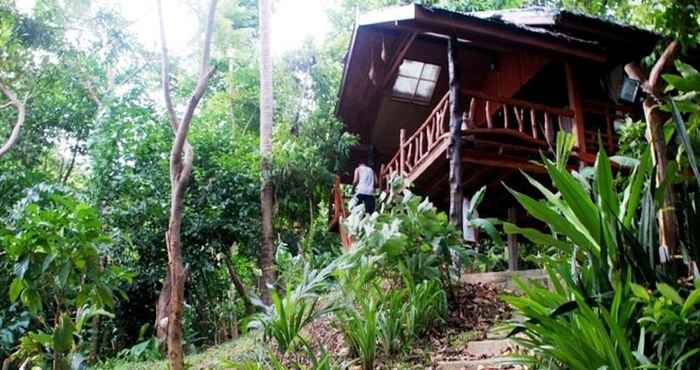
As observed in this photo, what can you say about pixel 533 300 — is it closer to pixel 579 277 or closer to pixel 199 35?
pixel 579 277

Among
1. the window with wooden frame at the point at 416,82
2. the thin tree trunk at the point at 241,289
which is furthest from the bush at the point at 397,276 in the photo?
the window with wooden frame at the point at 416,82

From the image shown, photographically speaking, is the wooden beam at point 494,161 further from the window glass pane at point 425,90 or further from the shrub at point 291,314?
the window glass pane at point 425,90

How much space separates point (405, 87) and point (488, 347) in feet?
24.3

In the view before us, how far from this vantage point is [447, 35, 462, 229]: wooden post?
6340mm

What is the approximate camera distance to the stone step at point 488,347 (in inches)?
153

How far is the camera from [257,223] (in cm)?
1025

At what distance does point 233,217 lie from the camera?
33.3ft

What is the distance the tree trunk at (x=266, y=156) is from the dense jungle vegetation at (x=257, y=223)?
0.16ft

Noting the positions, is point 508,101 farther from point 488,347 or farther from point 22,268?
point 22,268

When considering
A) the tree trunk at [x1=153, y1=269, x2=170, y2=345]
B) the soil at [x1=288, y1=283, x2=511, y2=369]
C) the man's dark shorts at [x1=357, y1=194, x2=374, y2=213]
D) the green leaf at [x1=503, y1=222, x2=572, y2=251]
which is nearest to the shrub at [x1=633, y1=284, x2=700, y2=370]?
the green leaf at [x1=503, y1=222, x2=572, y2=251]

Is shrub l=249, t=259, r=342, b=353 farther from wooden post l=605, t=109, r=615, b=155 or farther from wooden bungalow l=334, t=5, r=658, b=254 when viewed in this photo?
wooden post l=605, t=109, r=615, b=155

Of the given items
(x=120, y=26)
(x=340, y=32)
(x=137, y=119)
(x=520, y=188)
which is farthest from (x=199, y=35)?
(x=520, y=188)

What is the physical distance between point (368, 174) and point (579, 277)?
20.4ft

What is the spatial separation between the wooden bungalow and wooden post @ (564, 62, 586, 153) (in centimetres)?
1
